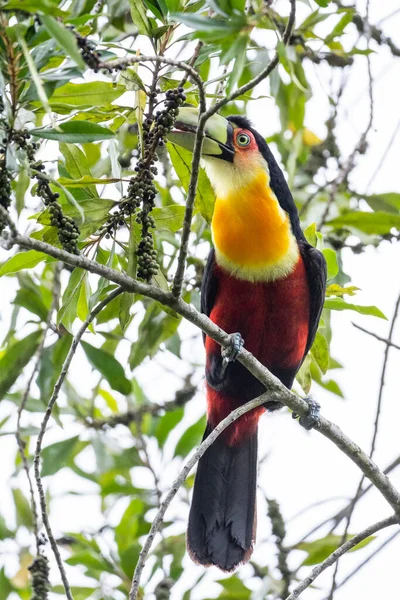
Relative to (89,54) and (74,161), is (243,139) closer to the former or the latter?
(74,161)

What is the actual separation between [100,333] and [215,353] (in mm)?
798

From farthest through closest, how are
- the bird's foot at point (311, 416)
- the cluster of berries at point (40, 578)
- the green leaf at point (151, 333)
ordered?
the green leaf at point (151, 333), the bird's foot at point (311, 416), the cluster of berries at point (40, 578)

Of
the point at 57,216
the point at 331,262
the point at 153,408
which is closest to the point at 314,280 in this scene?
the point at 331,262

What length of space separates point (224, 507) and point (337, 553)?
158cm

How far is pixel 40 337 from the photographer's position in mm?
4906

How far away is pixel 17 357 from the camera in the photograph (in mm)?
4801

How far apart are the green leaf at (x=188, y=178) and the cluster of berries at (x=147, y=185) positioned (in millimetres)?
541

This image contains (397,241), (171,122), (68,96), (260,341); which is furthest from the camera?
(397,241)

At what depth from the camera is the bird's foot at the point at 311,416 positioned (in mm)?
4059

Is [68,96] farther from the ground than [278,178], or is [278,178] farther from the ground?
[278,178]

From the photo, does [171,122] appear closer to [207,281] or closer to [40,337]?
[207,281]

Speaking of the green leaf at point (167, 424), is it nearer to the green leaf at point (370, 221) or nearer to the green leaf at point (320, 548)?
the green leaf at point (320, 548)

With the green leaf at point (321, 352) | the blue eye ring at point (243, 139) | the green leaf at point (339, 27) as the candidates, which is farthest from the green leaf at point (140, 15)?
the green leaf at point (339, 27)

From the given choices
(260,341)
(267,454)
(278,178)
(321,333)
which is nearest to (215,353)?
(260,341)
